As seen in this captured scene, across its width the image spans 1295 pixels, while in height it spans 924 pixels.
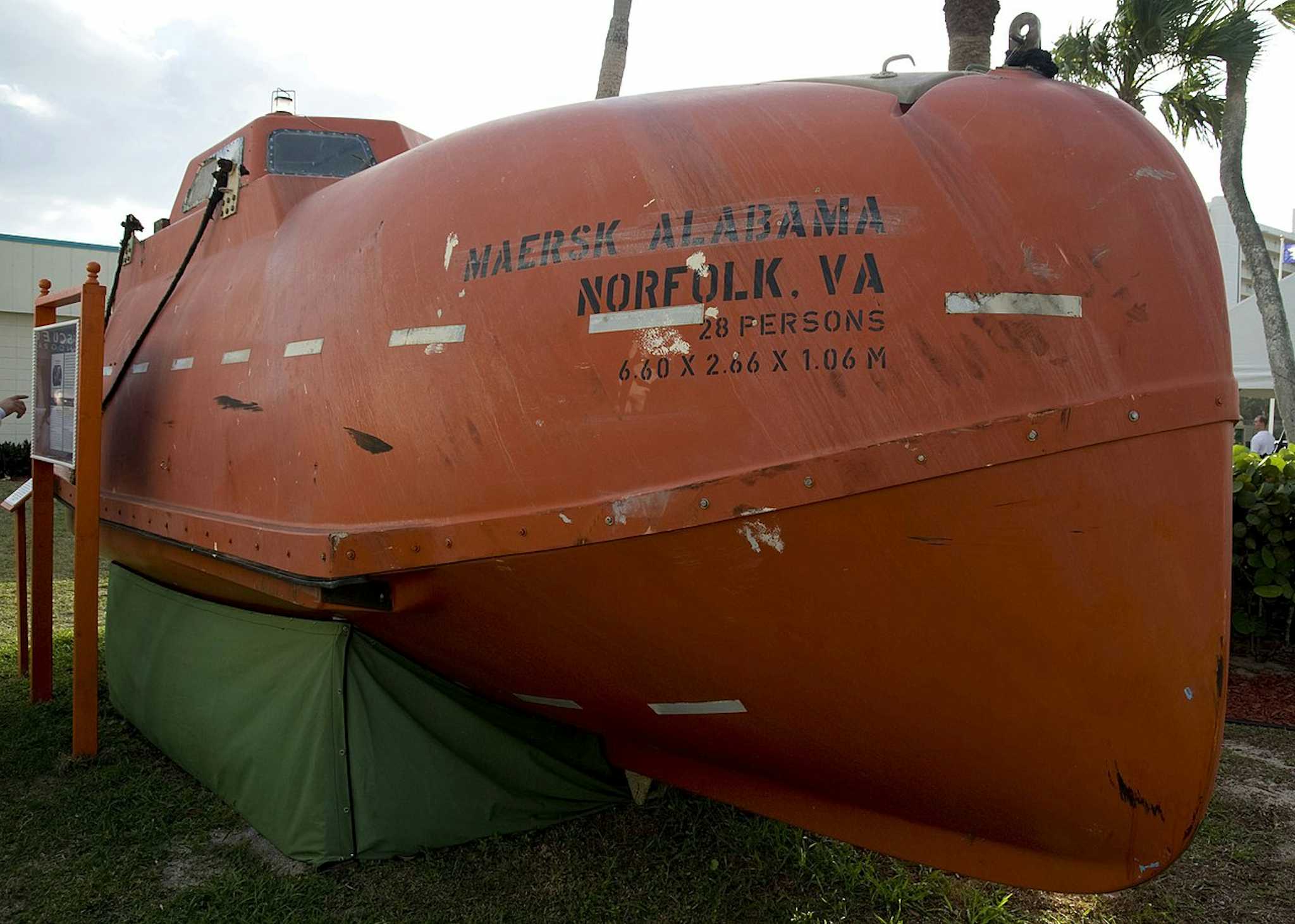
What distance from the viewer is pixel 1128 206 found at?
2.18m

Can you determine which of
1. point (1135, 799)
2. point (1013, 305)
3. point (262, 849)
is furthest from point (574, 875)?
point (1013, 305)

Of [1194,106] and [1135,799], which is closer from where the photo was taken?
[1135,799]

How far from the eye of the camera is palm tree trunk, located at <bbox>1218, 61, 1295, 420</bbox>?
10.3 m

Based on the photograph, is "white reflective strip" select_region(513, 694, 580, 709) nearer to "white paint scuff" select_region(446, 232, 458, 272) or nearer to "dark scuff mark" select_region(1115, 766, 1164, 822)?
"white paint scuff" select_region(446, 232, 458, 272)

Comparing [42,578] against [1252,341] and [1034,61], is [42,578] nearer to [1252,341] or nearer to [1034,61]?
[1034,61]

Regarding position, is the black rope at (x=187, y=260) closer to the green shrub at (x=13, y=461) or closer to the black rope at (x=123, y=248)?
the black rope at (x=123, y=248)

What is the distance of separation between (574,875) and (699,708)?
1.07 metres

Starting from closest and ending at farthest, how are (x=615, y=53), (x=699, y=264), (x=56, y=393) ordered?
(x=699, y=264)
(x=56, y=393)
(x=615, y=53)

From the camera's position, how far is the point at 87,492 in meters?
4.16

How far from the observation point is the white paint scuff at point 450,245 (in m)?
2.67

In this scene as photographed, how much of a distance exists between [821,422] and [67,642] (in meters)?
6.18

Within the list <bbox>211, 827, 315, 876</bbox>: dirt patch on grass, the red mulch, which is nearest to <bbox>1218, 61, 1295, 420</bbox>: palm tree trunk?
the red mulch

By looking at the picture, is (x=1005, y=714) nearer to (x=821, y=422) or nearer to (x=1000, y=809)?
(x=1000, y=809)

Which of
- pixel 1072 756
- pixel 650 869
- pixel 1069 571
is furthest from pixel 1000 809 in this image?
pixel 650 869
